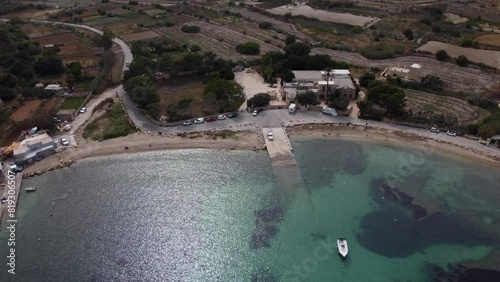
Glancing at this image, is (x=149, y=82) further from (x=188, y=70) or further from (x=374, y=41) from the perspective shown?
(x=374, y=41)

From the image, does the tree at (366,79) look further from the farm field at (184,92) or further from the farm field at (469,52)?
the farm field at (184,92)

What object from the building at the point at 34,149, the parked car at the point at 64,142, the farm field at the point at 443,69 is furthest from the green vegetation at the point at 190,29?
the building at the point at 34,149

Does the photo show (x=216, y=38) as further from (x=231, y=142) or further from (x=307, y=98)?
(x=231, y=142)

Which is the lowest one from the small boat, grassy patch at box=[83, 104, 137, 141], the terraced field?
the small boat

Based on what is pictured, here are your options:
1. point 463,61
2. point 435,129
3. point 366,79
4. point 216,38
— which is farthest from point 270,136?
point 216,38

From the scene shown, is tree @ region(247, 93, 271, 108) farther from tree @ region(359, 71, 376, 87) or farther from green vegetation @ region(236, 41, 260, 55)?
green vegetation @ region(236, 41, 260, 55)

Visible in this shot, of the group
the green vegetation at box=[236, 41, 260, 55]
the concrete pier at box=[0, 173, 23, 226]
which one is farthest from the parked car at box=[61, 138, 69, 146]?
the green vegetation at box=[236, 41, 260, 55]

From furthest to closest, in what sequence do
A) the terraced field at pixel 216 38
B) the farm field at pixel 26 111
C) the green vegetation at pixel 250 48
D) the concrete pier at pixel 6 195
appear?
the terraced field at pixel 216 38 < the green vegetation at pixel 250 48 < the farm field at pixel 26 111 < the concrete pier at pixel 6 195
